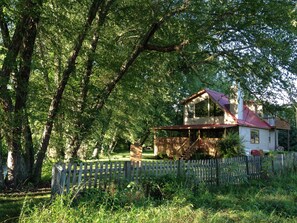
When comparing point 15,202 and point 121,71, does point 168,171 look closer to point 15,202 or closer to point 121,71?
point 121,71

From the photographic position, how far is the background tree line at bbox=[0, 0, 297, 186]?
332 inches

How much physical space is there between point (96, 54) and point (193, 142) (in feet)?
62.3

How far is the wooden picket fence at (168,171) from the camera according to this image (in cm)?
737

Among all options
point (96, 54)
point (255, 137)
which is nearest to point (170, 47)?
point (96, 54)

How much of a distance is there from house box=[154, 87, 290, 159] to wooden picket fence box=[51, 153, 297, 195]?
10.9m

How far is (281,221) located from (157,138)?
22603mm

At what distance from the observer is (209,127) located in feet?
85.8

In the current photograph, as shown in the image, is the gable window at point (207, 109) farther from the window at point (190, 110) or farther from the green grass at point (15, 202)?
the green grass at point (15, 202)

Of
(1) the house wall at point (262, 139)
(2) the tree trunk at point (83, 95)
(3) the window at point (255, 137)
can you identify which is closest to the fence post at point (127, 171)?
(2) the tree trunk at point (83, 95)

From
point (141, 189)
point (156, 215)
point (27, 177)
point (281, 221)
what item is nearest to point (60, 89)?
point (27, 177)

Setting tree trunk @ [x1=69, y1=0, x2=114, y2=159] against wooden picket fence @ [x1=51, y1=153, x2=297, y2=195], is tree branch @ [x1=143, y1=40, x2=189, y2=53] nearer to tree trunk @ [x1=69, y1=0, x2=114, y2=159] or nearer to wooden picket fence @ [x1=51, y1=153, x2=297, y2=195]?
tree trunk @ [x1=69, y1=0, x2=114, y2=159]

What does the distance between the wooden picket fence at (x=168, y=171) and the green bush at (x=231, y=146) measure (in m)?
6.85

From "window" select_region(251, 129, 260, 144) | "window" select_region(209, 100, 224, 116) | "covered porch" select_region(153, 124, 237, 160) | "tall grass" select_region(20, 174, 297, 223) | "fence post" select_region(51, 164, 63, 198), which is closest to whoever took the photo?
"tall grass" select_region(20, 174, 297, 223)

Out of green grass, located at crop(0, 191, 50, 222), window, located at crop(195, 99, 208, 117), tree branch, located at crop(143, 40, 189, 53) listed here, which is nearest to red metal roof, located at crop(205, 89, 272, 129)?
window, located at crop(195, 99, 208, 117)
